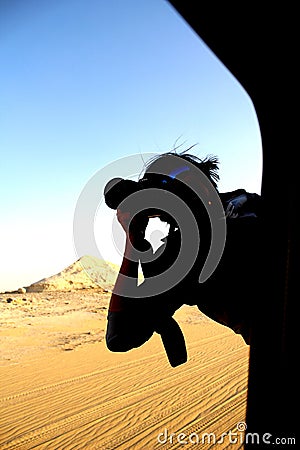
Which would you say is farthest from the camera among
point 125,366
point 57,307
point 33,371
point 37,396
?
point 57,307

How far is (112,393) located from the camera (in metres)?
9.28

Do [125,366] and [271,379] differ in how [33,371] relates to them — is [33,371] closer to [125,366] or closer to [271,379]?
[125,366]

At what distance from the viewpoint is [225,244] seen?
1616 mm

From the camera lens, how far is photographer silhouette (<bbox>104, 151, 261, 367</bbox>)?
63.1 inches

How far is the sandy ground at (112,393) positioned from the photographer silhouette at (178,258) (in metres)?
5.38

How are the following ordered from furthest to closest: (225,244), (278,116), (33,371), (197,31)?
(33,371) < (225,244) < (278,116) < (197,31)

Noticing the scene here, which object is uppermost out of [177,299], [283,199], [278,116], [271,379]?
[278,116]

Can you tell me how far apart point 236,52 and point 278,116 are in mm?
195

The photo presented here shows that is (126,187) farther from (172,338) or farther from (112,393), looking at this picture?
(112,393)

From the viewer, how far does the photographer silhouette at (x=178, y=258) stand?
5.25ft

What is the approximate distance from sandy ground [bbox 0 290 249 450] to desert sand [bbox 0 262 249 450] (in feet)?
0.06

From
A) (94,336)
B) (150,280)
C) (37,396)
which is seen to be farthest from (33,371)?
(150,280)

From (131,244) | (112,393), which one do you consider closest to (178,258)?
(131,244)

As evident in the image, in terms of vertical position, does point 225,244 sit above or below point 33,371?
above
